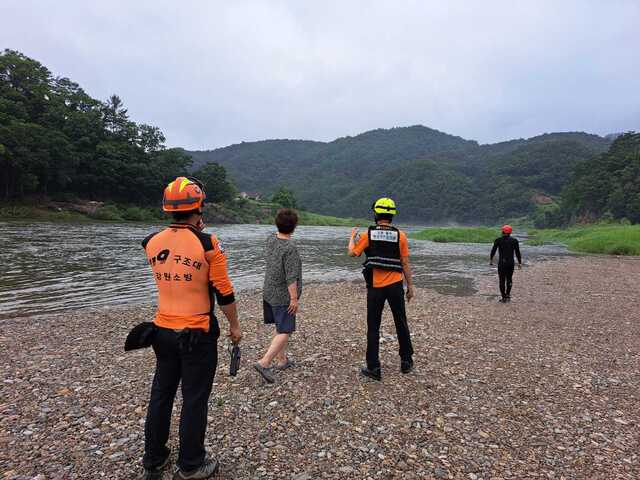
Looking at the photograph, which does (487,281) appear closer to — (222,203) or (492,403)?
(492,403)

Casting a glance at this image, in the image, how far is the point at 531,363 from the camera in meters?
7.62

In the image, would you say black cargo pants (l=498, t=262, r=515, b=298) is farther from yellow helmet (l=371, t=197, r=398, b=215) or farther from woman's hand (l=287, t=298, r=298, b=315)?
woman's hand (l=287, t=298, r=298, b=315)

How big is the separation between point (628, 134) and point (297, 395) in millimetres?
132170

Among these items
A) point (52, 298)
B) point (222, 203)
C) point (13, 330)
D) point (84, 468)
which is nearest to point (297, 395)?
point (84, 468)

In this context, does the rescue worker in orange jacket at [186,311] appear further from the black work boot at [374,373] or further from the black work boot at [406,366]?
the black work boot at [406,366]

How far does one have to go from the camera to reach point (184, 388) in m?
3.58

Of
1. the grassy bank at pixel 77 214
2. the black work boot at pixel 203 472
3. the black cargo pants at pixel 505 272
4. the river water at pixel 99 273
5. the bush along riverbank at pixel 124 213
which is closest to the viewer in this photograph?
the black work boot at pixel 203 472

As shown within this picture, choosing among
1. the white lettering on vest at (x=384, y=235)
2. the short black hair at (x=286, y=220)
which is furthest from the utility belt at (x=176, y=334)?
the white lettering on vest at (x=384, y=235)

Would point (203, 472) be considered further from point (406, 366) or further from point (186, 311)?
point (406, 366)

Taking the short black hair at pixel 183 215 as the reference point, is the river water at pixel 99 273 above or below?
below

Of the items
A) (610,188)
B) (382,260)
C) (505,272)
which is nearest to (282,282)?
(382,260)

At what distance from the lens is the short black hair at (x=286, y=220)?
240 inches

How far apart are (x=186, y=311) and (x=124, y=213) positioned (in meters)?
85.6

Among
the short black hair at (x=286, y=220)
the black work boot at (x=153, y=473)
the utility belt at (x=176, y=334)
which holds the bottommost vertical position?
the black work boot at (x=153, y=473)
